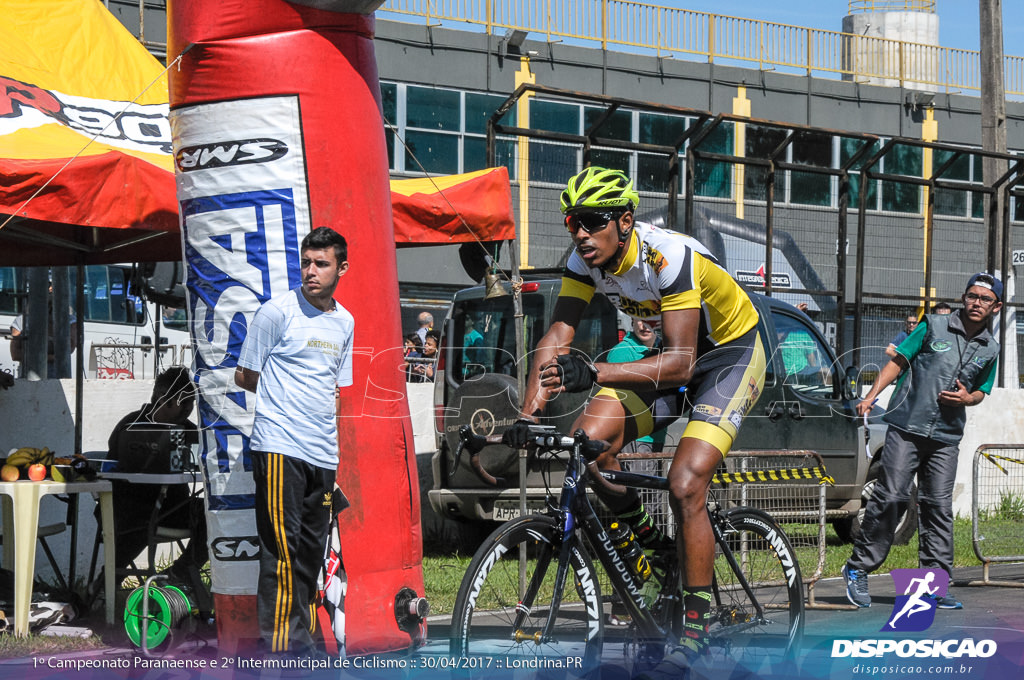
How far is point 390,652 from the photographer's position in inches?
234

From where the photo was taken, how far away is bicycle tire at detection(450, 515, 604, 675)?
4.44 m

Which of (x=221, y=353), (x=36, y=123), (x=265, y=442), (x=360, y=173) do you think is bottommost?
(x=265, y=442)

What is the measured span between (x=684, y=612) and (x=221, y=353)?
8.16 ft

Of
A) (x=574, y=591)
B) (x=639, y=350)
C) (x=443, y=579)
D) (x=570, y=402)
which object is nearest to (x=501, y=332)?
(x=570, y=402)

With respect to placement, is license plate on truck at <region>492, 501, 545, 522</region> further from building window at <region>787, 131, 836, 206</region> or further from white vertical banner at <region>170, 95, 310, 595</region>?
building window at <region>787, 131, 836, 206</region>

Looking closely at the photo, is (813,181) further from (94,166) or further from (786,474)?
(94,166)

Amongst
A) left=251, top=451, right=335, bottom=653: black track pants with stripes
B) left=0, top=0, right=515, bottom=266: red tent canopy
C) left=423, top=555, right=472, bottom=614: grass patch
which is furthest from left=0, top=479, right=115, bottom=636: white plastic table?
left=423, top=555, right=472, bottom=614: grass patch

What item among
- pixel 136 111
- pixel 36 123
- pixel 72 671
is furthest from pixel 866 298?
pixel 72 671

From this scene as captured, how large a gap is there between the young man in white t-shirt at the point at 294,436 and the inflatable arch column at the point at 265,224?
492mm

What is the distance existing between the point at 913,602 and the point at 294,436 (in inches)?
148

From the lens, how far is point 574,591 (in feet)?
15.5

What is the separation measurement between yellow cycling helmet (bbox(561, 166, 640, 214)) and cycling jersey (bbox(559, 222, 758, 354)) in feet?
0.53

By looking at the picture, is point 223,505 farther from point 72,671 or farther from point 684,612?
point 684,612

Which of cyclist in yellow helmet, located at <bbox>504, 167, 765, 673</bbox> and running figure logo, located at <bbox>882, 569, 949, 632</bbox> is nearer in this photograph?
cyclist in yellow helmet, located at <bbox>504, 167, 765, 673</bbox>
